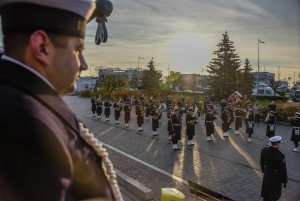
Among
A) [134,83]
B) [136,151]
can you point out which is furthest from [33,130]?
[134,83]

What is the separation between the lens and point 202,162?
11.4 m

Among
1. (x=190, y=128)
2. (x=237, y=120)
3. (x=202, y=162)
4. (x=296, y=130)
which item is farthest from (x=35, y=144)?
(x=237, y=120)

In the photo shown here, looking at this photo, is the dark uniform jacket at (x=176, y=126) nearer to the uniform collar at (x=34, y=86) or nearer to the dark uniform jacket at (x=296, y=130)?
the dark uniform jacket at (x=296, y=130)

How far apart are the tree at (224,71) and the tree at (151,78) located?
6.85m

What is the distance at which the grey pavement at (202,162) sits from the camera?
28.1ft

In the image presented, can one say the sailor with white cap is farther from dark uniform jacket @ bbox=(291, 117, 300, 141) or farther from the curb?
dark uniform jacket @ bbox=(291, 117, 300, 141)

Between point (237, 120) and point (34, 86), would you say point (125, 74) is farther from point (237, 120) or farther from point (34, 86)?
point (34, 86)

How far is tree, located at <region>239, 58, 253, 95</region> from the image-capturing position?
3547 centimetres

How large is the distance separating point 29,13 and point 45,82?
204mm

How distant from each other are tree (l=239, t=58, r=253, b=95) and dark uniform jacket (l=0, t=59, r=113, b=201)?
34.7 metres

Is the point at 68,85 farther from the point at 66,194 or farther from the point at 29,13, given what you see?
the point at 66,194

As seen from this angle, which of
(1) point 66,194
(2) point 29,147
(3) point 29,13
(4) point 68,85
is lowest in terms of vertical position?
(1) point 66,194

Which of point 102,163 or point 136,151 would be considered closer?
point 102,163

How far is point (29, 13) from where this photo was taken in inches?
42.3
